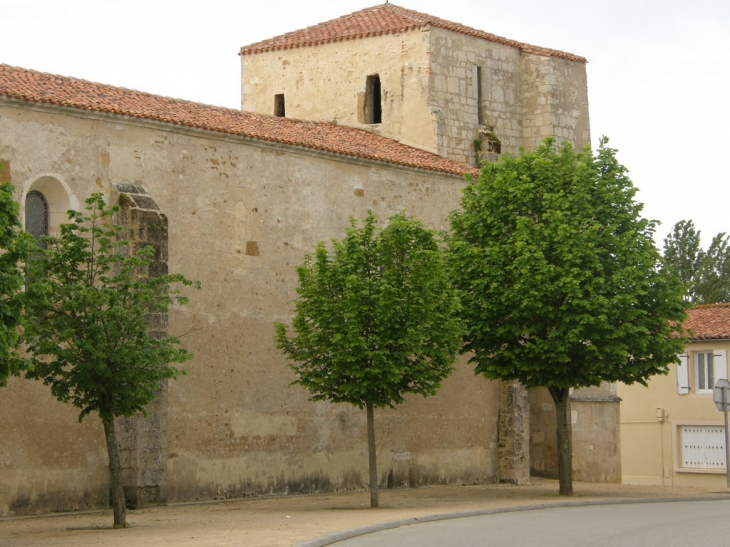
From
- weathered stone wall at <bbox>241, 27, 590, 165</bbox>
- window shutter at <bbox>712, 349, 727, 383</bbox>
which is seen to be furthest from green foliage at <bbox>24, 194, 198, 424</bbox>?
window shutter at <bbox>712, 349, 727, 383</bbox>

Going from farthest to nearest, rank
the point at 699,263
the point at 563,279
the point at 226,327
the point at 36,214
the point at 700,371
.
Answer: the point at 699,263 < the point at 700,371 < the point at 226,327 < the point at 563,279 < the point at 36,214

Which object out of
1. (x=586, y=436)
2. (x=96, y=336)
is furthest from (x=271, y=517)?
(x=586, y=436)

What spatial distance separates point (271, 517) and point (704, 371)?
23.8 m

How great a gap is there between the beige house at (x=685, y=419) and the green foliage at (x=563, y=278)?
13.6m

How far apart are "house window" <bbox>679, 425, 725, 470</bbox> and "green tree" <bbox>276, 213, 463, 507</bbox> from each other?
19199 millimetres

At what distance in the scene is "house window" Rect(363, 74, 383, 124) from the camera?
3644cm

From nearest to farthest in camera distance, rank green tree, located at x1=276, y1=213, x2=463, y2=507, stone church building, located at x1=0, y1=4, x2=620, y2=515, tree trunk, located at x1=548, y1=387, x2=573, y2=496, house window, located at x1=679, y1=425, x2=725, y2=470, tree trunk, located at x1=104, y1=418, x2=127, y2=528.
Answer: tree trunk, located at x1=104, y1=418, x2=127, y2=528, green tree, located at x1=276, y1=213, x2=463, y2=507, stone church building, located at x1=0, y1=4, x2=620, y2=515, tree trunk, located at x1=548, y1=387, x2=573, y2=496, house window, located at x1=679, y1=425, x2=725, y2=470

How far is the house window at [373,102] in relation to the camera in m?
36.4

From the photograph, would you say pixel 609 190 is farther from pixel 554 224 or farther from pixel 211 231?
pixel 211 231

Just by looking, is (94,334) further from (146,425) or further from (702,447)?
(702,447)

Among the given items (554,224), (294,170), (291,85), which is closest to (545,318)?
(554,224)

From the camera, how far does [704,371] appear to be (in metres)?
41.9

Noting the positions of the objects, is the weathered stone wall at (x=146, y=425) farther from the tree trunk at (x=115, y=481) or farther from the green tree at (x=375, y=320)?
the tree trunk at (x=115, y=481)

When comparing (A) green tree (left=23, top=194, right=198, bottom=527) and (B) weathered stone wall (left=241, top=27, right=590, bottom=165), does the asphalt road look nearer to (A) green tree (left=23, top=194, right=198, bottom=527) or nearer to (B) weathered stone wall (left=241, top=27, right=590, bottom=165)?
(A) green tree (left=23, top=194, right=198, bottom=527)
